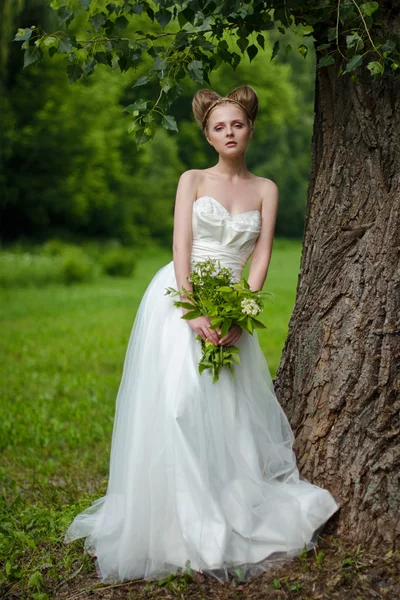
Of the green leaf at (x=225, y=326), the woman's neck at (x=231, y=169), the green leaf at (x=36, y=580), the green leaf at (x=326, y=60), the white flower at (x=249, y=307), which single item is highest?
the green leaf at (x=326, y=60)

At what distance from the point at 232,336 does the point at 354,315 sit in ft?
1.96

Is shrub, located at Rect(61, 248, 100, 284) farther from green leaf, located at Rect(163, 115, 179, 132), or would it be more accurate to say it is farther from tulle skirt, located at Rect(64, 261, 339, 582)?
green leaf, located at Rect(163, 115, 179, 132)

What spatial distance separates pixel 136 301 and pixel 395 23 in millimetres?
12699

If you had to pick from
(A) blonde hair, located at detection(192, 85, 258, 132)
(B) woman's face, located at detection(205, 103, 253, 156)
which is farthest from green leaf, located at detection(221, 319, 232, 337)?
(A) blonde hair, located at detection(192, 85, 258, 132)

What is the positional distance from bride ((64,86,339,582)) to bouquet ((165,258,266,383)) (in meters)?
0.05

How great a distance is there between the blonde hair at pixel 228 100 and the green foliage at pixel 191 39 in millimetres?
101

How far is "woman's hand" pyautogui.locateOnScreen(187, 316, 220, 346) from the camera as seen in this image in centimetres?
360

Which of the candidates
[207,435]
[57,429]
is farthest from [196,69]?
[57,429]

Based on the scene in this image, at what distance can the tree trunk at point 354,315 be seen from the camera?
11.5 feet

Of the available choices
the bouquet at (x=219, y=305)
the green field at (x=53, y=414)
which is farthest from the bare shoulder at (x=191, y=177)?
the green field at (x=53, y=414)

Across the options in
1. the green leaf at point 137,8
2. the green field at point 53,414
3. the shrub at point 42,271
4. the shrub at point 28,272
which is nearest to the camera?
the green leaf at point 137,8

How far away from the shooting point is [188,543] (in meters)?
3.44

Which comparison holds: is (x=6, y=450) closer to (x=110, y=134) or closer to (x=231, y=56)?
(x=231, y=56)

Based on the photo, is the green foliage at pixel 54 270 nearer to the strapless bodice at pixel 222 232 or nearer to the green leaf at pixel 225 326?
the strapless bodice at pixel 222 232
